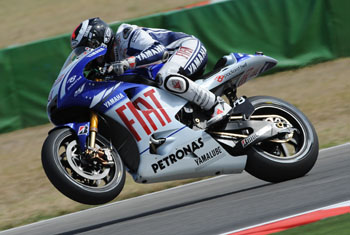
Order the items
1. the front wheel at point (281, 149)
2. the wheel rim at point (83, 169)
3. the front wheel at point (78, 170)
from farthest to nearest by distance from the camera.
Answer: the front wheel at point (281, 149) → the wheel rim at point (83, 169) → the front wheel at point (78, 170)

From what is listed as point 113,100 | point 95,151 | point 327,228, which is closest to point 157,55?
point 113,100

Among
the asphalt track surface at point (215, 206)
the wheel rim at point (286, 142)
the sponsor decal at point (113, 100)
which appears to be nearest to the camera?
the asphalt track surface at point (215, 206)

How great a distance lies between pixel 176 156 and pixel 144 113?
46 cm

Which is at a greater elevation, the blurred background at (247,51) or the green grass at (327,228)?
the green grass at (327,228)

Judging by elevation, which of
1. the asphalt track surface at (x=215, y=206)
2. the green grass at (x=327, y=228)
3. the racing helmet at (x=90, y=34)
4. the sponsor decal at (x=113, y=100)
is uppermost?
the racing helmet at (x=90, y=34)

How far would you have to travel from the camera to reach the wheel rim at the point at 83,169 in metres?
5.28

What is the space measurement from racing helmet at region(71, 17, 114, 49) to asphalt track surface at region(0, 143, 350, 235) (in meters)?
1.56

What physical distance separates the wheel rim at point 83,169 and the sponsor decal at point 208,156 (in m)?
0.69

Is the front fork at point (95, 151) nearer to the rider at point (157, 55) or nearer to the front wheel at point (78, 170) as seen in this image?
the front wheel at point (78, 170)

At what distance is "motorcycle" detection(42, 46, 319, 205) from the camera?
17.6 ft

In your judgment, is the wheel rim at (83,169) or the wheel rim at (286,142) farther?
the wheel rim at (286,142)

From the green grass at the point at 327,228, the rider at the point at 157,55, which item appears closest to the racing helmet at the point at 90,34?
the rider at the point at 157,55

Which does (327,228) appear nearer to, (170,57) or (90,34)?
(170,57)

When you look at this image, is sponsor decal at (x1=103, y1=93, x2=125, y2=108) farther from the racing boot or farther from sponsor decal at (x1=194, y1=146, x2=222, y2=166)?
sponsor decal at (x1=194, y1=146, x2=222, y2=166)
